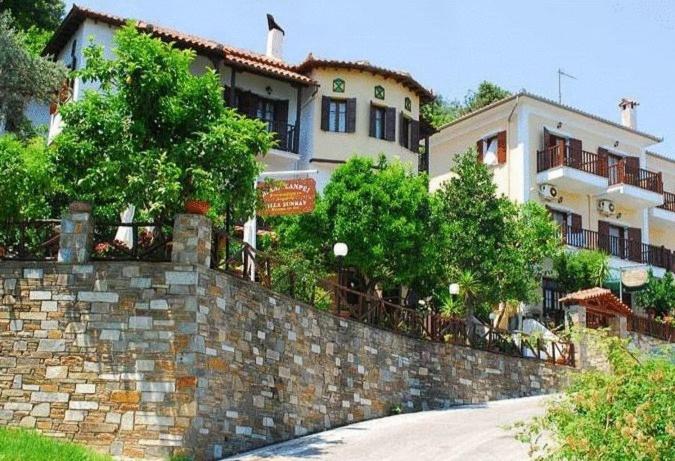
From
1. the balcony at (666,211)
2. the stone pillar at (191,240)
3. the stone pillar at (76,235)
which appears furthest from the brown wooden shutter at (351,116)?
the balcony at (666,211)

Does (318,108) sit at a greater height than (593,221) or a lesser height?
greater

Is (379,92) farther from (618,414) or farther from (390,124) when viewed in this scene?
(618,414)

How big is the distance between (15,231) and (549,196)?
22.9 meters

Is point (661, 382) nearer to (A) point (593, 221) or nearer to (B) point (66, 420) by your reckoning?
(B) point (66, 420)

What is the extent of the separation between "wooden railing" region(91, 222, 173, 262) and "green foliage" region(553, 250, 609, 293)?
1912cm

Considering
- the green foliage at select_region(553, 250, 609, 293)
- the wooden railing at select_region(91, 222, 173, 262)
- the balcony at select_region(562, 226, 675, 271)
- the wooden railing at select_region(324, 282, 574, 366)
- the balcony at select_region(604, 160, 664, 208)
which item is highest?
the balcony at select_region(604, 160, 664, 208)

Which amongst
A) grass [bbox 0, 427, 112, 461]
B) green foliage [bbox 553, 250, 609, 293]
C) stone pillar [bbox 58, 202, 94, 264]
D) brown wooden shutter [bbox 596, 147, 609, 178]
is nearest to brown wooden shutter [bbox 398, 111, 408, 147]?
green foliage [bbox 553, 250, 609, 293]

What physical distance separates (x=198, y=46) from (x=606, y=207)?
60.1ft

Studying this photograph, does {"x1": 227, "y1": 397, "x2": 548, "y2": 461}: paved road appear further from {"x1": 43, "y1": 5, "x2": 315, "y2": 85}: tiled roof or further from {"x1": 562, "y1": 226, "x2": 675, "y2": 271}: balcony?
{"x1": 562, "y1": 226, "x2": 675, "y2": 271}: balcony

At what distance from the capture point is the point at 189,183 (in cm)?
1605

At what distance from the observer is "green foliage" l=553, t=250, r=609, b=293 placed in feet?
106

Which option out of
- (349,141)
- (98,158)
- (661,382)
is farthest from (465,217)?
(661,382)

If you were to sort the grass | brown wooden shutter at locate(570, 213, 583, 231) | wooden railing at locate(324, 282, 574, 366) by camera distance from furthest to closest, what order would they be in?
brown wooden shutter at locate(570, 213, 583, 231), wooden railing at locate(324, 282, 574, 366), the grass

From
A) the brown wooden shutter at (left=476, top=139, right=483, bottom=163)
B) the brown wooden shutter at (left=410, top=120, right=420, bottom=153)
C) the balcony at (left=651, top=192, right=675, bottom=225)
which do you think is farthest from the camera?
the balcony at (left=651, top=192, right=675, bottom=225)
